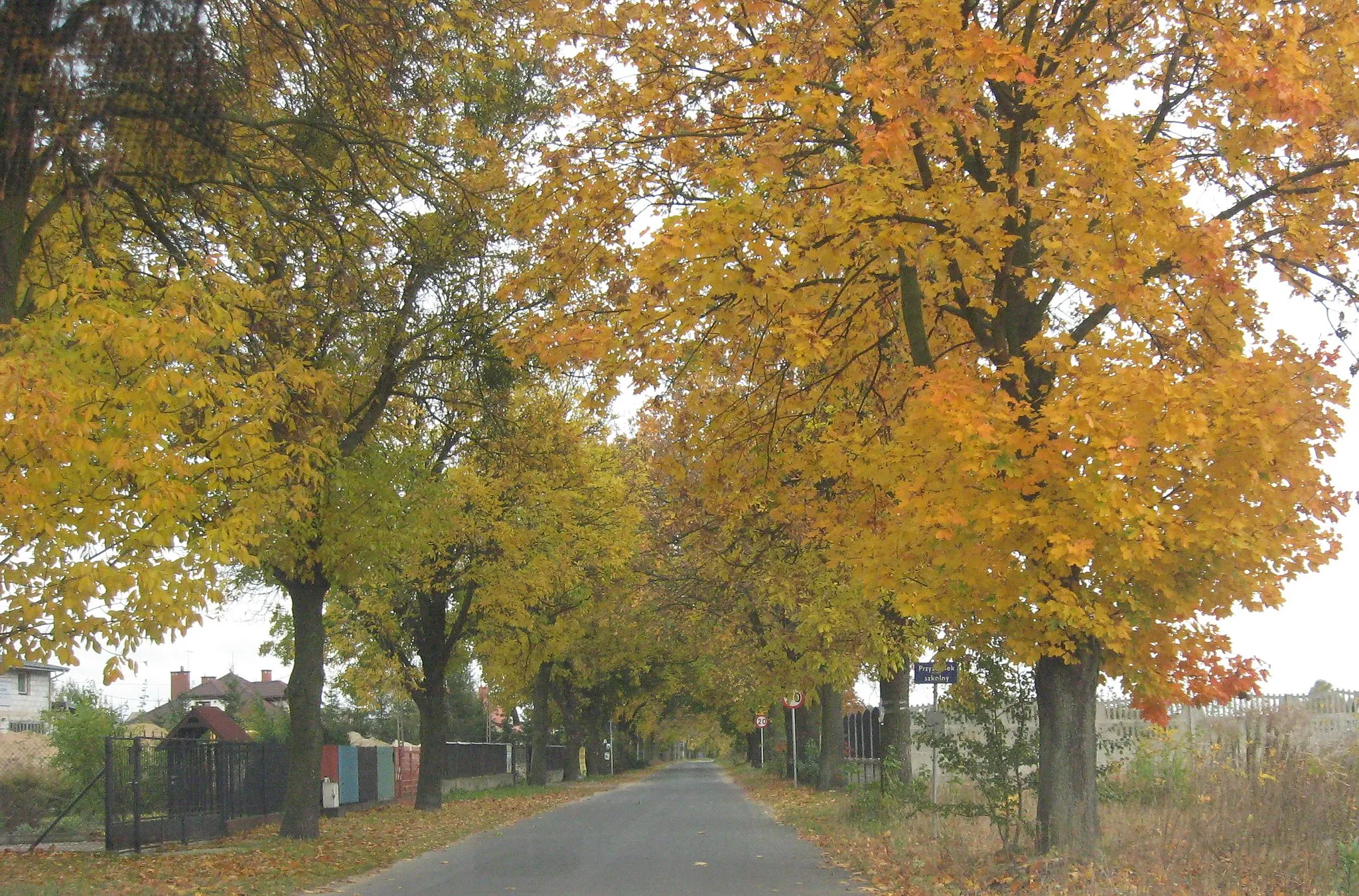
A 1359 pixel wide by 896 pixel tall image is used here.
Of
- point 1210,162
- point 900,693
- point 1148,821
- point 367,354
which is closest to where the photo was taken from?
point 1210,162

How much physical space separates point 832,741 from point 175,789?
691 inches

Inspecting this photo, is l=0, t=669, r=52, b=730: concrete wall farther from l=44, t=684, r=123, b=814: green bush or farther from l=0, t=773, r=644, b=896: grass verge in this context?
l=0, t=773, r=644, b=896: grass verge

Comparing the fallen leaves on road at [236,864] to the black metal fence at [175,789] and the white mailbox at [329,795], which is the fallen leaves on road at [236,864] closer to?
the black metal fence at [175,789]

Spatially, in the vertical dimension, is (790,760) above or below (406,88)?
below

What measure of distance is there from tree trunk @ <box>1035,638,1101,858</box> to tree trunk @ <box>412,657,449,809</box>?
1991cm

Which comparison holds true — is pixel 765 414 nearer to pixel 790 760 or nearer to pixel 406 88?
pixel 406 88

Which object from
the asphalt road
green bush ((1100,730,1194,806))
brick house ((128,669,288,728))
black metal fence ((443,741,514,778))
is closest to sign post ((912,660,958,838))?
the asphalt road

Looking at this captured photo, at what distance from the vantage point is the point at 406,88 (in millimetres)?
Answer: 10852

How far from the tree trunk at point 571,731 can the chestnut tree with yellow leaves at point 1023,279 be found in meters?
41.8

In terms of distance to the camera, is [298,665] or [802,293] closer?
[802,293]

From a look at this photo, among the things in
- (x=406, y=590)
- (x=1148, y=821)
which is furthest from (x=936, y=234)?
(x=406, y=590)

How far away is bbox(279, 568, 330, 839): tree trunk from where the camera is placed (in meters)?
17.6

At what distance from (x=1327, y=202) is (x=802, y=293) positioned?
472 cm

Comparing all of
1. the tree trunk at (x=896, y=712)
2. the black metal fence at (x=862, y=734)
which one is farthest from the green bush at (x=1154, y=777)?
the black metal fence at (x=862, y=734)
